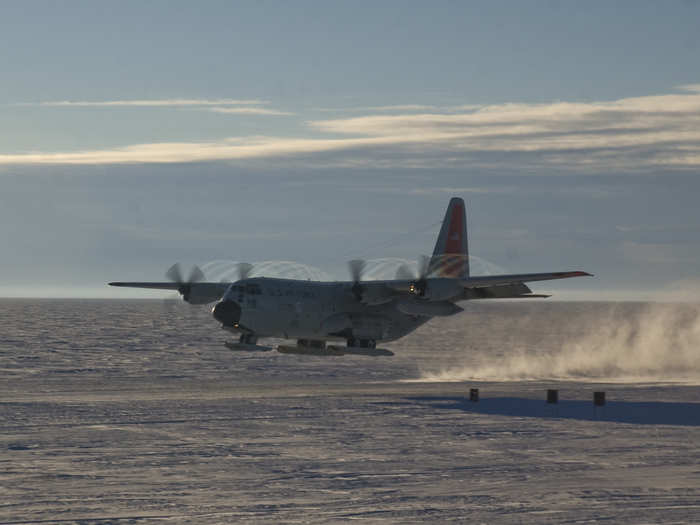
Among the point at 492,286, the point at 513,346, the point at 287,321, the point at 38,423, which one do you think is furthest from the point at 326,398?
the point at 513,346

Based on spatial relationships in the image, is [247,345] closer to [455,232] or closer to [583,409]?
[455,232]

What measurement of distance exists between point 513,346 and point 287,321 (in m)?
70.9

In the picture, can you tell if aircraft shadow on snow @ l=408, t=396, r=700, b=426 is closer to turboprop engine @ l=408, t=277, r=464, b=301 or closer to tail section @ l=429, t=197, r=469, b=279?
turboprop engine @ l=408, t=277, r=464, b=301

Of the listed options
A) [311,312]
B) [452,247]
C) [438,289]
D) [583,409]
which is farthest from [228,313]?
[583,409]

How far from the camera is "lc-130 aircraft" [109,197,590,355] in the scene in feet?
157

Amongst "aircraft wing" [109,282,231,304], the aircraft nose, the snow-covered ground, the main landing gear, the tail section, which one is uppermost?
the tail section

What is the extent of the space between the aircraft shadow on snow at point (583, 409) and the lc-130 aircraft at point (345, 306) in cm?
550

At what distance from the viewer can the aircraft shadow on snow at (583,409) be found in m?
38.2

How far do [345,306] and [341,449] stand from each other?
22653 millimetres

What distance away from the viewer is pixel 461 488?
2358cm

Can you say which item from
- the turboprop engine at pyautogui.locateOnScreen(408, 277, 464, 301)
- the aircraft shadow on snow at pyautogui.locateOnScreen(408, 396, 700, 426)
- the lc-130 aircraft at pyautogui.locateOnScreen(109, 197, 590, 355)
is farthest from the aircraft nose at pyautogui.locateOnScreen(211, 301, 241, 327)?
the aircraft shadow on snow at pyautogui.locateOnScreen(408, 396, 700, 426)

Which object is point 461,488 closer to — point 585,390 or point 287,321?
point 287,321

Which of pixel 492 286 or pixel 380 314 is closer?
pixel 492 286

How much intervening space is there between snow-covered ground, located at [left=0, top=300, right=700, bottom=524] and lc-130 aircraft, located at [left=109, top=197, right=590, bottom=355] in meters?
2.68
